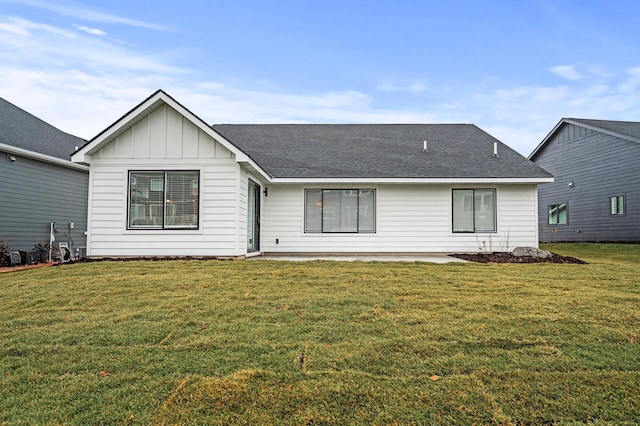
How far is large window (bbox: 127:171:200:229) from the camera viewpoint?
9695mm

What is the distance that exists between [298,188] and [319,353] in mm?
9229

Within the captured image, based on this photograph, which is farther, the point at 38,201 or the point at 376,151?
the point at 376,151

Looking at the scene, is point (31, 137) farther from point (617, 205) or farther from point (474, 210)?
point (617, 205)

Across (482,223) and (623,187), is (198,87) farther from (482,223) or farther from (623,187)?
(623,187)

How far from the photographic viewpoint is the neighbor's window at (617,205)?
17406 mm

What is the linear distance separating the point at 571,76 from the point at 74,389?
21.8 meters

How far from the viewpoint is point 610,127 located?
18.5 m

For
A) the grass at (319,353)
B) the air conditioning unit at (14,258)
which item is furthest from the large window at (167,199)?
the grass at (319,353)

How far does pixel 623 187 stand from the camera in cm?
1728

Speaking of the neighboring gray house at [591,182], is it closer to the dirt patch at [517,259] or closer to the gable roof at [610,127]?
the gable roof at [610,127]

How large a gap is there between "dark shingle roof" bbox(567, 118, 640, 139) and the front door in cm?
1545

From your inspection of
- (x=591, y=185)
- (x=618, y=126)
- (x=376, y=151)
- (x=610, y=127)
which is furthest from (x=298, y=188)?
(x=618, y=126)

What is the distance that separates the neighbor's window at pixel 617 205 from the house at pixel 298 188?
22.9ft

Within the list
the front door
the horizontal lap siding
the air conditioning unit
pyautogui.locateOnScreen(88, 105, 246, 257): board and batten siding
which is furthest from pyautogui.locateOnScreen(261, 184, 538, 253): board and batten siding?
the horizontal lap siding
